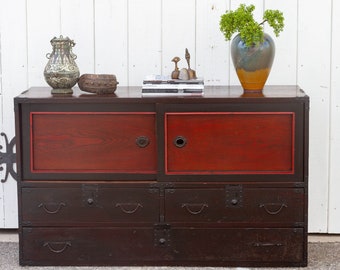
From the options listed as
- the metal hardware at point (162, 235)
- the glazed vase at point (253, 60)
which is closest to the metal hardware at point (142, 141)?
the metal hardware at point (162, 235)

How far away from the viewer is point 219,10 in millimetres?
4262

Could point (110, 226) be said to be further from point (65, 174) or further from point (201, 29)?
point (201, 29)

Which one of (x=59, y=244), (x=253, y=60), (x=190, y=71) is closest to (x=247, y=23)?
(x=253, y=60)

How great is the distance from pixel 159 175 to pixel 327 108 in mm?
962

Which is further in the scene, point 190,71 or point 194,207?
point 190,71

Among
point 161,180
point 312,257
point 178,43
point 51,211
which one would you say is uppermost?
point 178,43

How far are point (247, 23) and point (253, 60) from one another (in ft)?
0.53

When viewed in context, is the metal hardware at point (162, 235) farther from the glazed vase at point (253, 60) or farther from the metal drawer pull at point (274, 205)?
the glazed vase at point (253, 60)

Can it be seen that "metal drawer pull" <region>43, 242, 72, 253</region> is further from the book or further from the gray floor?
the book

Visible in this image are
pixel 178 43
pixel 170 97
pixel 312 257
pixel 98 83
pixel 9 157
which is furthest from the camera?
pixel 9 157

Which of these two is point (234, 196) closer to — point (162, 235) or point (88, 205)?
point (162, 235)

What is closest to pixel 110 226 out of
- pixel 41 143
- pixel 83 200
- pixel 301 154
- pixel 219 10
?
pixel 83 200

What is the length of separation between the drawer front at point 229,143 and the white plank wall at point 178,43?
1.69ft

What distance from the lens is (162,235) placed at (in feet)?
12.7
